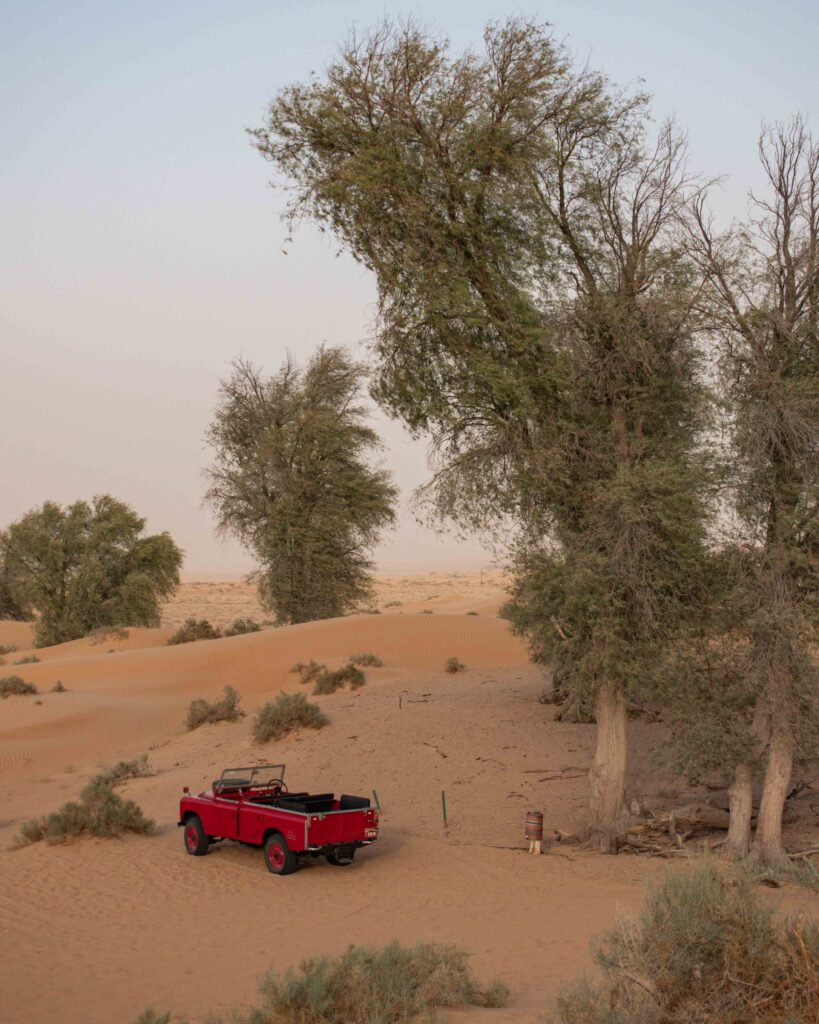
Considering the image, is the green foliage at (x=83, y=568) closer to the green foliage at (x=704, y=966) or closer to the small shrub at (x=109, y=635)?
the small shrub at (x=109, y=635)

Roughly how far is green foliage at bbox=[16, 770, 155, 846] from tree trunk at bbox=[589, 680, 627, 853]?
7644 mm

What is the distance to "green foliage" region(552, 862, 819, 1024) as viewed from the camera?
620 centimetres

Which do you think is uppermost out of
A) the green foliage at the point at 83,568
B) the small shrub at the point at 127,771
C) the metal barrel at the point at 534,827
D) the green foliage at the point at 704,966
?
the green foliage at the point at 83,568

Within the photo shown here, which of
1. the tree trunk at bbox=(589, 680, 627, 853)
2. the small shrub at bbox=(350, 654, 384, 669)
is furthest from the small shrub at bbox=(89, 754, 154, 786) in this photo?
the tree trunk at bbox=(589, 680, 627, 853)

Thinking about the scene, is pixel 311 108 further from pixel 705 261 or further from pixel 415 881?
pixel 415 881

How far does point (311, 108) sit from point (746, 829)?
43.5 ft

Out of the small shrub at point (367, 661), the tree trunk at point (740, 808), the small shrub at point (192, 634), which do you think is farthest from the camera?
the small shrub at point (192, 634)

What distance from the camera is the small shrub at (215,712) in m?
26.6

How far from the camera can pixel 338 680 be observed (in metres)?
28.5

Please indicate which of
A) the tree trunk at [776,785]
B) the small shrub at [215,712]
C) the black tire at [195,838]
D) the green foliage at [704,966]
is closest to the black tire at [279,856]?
the black tire at [195,838]

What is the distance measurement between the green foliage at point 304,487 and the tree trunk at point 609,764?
22.7 m

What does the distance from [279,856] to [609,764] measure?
566 cm

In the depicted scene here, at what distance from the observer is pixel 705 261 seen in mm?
14477

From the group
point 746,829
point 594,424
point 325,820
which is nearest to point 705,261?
point 594,424
